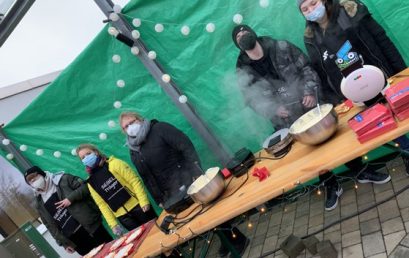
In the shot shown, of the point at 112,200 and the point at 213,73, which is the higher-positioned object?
the point at 213,73

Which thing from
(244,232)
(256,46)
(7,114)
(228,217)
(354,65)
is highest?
(7,114)

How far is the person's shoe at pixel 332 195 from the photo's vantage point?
3.70 meters

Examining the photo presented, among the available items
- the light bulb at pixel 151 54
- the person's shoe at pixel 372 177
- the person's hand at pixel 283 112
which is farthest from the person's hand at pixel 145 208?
the person's shoe at pixel 372 177

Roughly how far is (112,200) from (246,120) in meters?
1.69

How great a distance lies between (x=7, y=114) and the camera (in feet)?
19.1

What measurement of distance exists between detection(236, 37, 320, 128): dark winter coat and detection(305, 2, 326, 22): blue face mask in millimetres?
511

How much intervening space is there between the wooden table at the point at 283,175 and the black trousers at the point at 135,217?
1.03 m

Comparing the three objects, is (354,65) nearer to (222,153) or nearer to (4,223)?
(222,153)

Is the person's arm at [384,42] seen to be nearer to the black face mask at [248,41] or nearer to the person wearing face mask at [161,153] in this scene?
the black face mask at [248,41]

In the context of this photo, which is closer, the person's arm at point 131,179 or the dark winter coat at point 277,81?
the dark winter coat at point 277,81

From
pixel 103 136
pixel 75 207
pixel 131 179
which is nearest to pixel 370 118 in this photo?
pixel 131 179

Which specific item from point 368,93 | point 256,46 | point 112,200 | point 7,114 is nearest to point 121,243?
point 112,200

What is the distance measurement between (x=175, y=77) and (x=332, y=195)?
202 cm

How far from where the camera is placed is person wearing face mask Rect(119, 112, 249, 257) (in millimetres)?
3740
